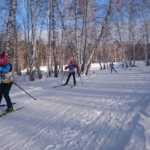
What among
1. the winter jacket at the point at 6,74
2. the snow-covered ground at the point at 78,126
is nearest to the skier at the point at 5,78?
the winter jacket at the point at 6,74

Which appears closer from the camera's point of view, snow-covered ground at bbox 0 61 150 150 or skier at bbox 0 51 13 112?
snow-covered ground at bbox 0 61 150 150

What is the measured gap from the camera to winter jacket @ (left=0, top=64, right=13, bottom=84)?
387 inches

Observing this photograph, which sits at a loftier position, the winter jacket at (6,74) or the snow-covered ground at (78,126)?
the winter jacket at (6,74)

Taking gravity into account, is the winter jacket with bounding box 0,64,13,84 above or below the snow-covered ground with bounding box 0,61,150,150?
above

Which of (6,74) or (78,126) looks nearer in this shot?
(78,126)

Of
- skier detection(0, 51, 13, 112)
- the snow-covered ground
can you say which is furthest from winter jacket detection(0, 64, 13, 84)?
the snow-covered ground

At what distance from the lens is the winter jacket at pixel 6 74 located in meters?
9.82

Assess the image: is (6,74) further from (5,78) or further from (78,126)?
(78,126)

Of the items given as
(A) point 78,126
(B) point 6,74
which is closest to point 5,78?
(B) point 6,74

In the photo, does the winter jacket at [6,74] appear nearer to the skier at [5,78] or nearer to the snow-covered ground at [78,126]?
the skier at [5,78]

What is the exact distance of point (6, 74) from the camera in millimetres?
9836

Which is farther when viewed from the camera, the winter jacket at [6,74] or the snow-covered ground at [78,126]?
the winter jacket at [6,74]

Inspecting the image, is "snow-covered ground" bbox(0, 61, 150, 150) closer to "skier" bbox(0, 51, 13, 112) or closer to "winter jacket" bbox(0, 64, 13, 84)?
"skier" bbox(0, 51, 13, 112)

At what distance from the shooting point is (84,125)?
300 inches
